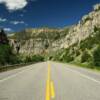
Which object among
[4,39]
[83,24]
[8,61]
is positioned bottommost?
[8,61]

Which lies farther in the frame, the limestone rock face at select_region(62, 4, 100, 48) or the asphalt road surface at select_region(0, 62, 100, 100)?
the limestone rock face at select_region(62, 4, 100, 48)

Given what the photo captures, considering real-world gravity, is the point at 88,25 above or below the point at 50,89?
above

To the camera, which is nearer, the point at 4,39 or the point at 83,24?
the point at 4,39

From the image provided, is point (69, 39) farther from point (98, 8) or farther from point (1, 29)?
point (1, 29)

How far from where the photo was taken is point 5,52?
267 ft

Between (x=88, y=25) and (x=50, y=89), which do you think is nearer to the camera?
(x=50, y=89)

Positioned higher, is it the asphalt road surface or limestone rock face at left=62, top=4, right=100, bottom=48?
limestone rock face at left=62, top=4, right=100, bottom=48

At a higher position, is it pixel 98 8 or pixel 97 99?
pixel 98 8

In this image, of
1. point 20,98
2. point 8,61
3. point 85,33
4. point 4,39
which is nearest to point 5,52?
point 8,61

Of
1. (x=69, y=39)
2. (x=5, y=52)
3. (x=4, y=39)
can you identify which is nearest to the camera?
(x=5, y=52)

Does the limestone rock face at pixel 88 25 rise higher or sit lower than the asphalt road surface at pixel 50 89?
higher

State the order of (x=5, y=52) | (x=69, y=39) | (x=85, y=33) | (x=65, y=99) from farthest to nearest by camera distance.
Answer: (x=69, y=39) < (x=85, y=33) < (x=5, y=52) < (x=65, y=99)

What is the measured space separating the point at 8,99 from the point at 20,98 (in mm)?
461

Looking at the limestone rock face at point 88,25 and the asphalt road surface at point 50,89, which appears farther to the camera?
the limestone rock face at point 88,25
